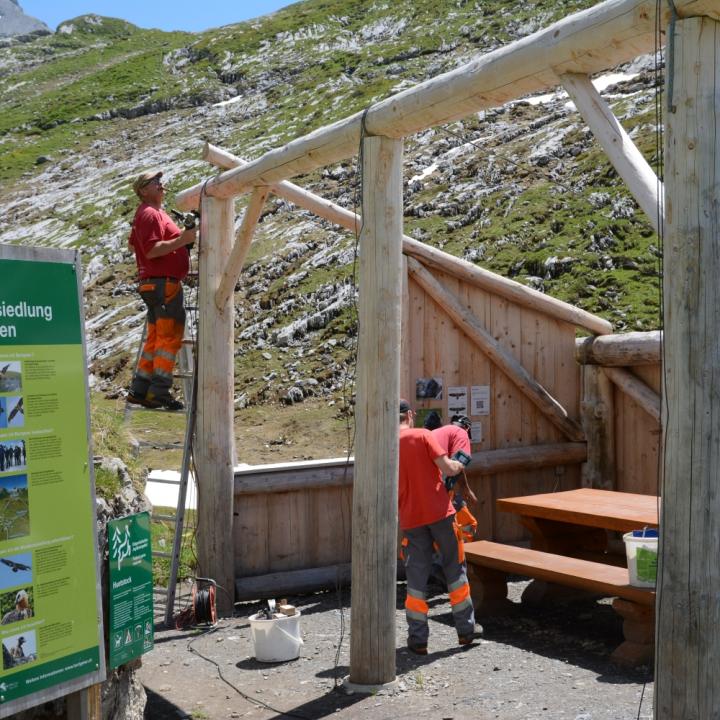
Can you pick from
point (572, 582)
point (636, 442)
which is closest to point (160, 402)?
point (572, 582)

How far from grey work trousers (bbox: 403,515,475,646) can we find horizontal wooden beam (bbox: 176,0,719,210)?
9.03 feet

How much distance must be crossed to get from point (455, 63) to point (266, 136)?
1314 cm

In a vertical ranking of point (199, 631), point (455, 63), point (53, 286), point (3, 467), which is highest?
point (455, 63)

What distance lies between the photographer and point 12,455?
4.11m

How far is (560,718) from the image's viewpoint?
231 inches

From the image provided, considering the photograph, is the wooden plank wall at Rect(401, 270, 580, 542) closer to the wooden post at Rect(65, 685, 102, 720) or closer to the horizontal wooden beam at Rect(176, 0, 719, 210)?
the horizontal wooden beam at Rect(176, 0, 719, 210)

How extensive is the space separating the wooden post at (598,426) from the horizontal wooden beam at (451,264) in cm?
49

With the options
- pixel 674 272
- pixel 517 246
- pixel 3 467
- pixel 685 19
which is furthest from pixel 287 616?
pixel 517 246

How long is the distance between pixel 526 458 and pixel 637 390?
1287 millimetres

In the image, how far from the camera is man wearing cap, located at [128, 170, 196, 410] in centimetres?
862

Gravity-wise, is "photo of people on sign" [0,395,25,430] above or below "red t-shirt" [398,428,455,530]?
above

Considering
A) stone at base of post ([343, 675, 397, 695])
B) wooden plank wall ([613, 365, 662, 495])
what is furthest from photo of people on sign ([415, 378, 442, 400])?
stone at base of post ([343, 675, 397, 695])

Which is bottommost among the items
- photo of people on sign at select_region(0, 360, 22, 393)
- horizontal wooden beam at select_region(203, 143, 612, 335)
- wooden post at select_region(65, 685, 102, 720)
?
wooden post at select_region(65, 685, 102, 720)

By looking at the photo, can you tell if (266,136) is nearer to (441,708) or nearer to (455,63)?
(455,63)
